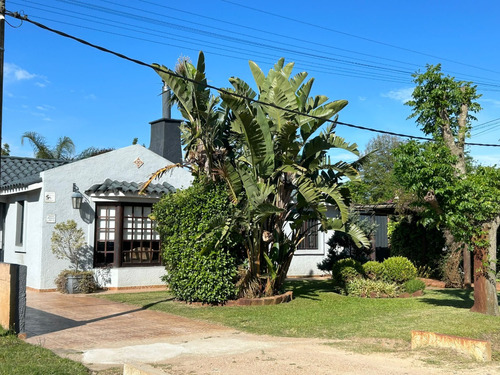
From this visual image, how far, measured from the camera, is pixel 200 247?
12.5 metres

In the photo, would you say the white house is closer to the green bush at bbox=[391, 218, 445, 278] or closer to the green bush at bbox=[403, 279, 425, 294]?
the green bush at bbox=[403, 279, 425, 294]

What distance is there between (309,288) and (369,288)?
82.2 inches

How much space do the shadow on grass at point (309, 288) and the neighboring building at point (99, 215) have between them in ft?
13.8

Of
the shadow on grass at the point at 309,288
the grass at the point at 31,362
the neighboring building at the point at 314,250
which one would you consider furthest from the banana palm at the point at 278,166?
the neighboring building at the point at 314,250

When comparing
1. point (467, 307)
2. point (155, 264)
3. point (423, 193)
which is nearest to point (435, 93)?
point (423, 193)

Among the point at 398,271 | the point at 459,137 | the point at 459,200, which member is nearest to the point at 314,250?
the point at 398,271

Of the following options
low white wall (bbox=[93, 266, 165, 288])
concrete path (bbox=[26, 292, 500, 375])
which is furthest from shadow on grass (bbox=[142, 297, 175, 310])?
low white wall (bbox=[93, 266, 165, 288])

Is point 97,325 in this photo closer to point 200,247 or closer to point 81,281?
point 200,247

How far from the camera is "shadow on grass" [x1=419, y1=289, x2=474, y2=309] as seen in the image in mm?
13070

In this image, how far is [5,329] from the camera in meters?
8.69

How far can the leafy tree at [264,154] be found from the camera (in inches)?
475

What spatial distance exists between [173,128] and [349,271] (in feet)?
27.8

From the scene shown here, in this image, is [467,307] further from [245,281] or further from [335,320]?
[245,281]

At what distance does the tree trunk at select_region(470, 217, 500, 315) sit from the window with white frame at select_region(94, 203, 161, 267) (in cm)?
928
